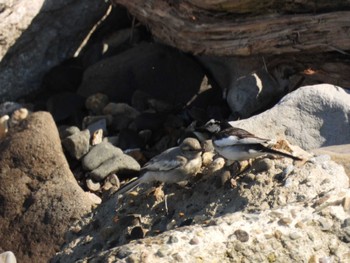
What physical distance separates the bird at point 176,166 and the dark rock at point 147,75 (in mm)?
3383

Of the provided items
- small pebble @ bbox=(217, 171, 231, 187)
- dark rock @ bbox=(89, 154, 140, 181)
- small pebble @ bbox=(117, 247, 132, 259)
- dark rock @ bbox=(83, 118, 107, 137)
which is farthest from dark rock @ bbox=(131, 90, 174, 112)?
small pebble @ bbox=(117, 247, 132, 259)

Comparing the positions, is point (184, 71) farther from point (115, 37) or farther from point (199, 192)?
point (199, 192)

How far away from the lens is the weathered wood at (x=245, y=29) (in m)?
9.23

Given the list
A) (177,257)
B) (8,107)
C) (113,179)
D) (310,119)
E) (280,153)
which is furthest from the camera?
(8,107)

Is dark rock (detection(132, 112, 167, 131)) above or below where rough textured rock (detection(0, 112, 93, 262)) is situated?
below

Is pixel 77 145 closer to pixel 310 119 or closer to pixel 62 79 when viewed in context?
pixel 62 79

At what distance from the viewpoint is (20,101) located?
11.4m

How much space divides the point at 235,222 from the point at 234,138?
1303mm

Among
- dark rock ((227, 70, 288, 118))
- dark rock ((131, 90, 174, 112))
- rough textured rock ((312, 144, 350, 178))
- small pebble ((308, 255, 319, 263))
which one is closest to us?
small pebble ((308, 255, 319, 263))

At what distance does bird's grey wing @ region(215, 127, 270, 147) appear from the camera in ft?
22.9

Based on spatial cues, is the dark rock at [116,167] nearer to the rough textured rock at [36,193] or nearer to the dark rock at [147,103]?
the rough textured rock at [36,193]

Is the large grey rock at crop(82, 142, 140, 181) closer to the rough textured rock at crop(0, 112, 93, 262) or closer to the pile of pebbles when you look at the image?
the pile of pebbles

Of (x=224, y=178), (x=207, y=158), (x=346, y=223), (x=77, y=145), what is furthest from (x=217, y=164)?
(x=77, y=145)

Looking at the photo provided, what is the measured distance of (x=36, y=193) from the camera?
831 centimetres
